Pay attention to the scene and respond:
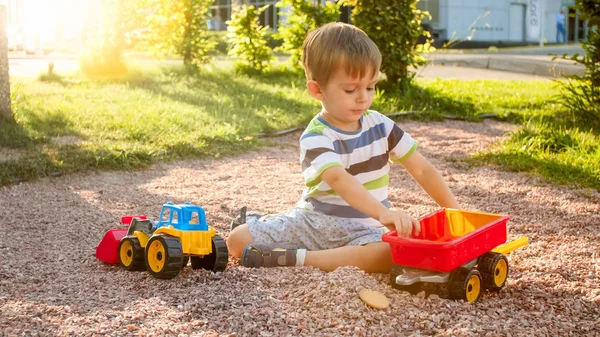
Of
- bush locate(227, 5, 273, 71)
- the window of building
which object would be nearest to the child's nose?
bush locate(227, 5, 273, 71)

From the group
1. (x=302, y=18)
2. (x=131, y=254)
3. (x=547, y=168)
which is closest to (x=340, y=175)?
(x=131, y=254)

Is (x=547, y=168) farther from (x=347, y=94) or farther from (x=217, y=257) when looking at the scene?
(x=217, y=257)

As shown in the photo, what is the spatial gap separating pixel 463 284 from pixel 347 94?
0.92 m

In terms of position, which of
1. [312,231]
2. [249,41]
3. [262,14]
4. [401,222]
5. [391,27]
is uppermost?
[262,14]

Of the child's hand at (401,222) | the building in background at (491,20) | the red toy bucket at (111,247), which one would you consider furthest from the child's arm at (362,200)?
the building in background at (491,20)

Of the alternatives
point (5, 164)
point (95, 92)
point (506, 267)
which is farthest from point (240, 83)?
point (506, 267)

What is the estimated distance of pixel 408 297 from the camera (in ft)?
8.88

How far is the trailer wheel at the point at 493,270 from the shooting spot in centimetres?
279

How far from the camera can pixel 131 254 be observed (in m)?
3.12

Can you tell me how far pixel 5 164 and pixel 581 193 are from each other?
3.85 m

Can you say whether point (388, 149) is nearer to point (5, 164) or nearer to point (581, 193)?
point (581, 193)

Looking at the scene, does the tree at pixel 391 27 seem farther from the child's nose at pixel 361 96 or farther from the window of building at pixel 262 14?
the window of building at pixel 262 14

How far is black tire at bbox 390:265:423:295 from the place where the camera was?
9.07 feet

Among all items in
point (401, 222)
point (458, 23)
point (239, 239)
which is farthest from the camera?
point (458, 23)
